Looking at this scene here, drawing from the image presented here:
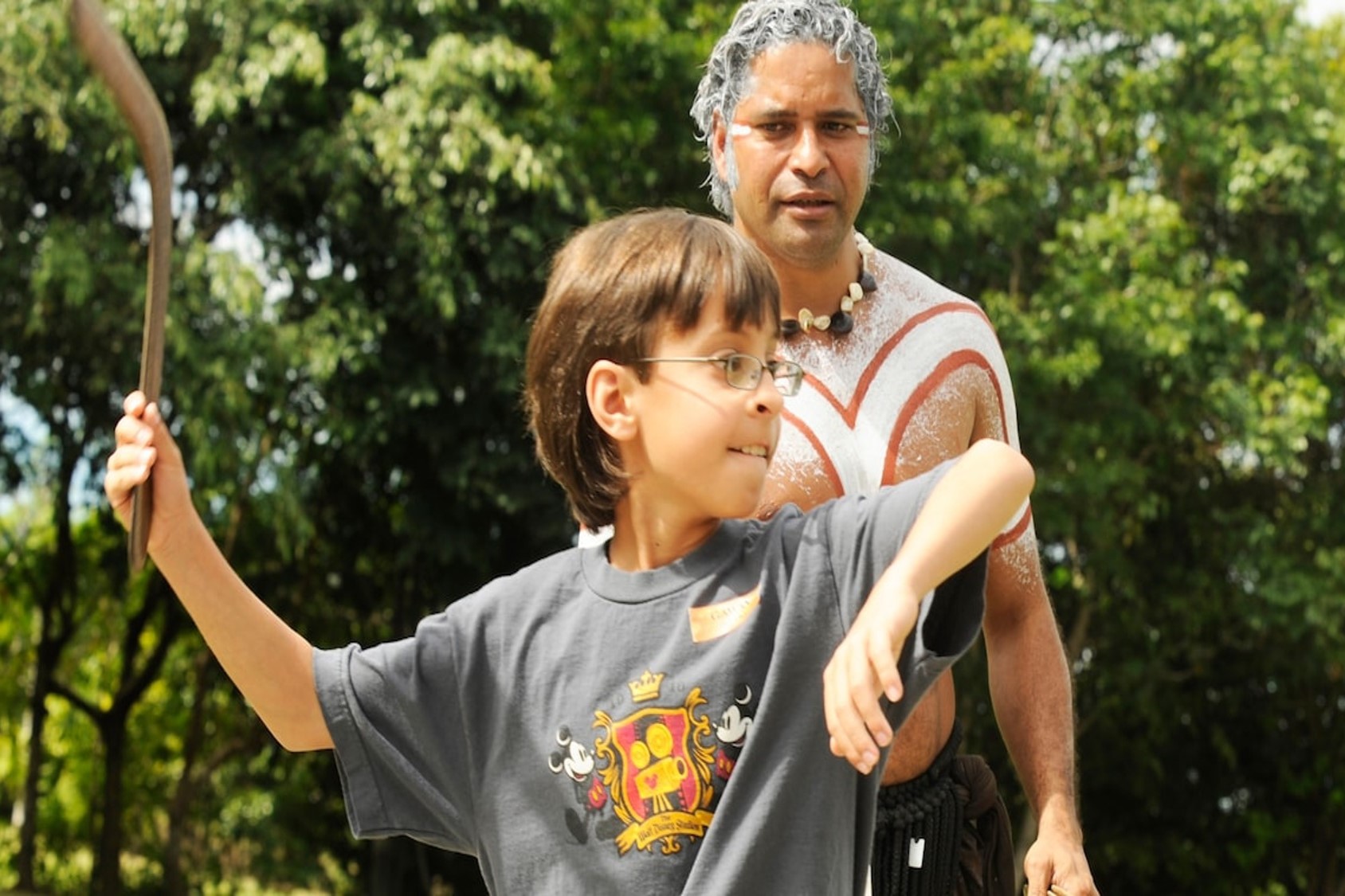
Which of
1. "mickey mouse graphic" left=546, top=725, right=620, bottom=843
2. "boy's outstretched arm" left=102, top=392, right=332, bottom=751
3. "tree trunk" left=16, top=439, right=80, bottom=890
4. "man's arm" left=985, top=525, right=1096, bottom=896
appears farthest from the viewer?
"tree trunk" left=16, top=439, right=80, bottom=890

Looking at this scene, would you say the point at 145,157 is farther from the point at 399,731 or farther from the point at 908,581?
the point at 908,581

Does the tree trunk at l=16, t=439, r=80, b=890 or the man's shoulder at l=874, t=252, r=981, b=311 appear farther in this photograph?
the tree trunk at l=16, t=439, r=80, b=890

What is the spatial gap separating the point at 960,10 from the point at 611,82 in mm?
2812

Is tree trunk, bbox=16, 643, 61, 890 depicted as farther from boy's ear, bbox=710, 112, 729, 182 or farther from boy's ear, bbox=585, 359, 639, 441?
boy's ear, bbox=585, 359, 639, 441

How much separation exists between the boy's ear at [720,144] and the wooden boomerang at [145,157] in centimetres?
106

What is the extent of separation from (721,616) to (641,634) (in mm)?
96

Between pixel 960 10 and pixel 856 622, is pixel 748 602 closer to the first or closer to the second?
pixel 856 622

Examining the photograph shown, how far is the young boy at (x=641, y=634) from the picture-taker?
2006mm

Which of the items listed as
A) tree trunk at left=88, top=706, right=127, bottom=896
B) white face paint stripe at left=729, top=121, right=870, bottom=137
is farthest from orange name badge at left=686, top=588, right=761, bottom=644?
tree trunk at left=88, top=706, right=127, bottom=896

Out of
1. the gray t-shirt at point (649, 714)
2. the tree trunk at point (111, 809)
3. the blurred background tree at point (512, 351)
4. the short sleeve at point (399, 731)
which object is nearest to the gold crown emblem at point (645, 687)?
the gray t-shirt at point (649, 714)

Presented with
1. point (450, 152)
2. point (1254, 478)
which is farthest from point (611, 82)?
point (1254, 478)

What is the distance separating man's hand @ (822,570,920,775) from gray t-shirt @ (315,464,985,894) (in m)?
0.21

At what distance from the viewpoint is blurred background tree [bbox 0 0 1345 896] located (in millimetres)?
11758

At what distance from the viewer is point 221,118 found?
41.0 ft
